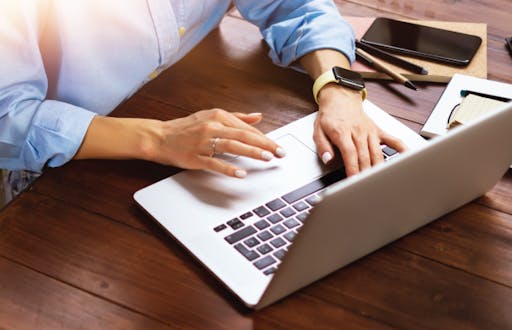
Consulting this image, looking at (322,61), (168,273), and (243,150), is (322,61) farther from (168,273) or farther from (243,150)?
(168,273)

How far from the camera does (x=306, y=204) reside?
982 mm

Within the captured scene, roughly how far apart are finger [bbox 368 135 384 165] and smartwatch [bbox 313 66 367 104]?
0.15 metres

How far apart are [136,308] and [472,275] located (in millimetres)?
452

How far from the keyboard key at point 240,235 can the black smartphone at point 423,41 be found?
1.94ft

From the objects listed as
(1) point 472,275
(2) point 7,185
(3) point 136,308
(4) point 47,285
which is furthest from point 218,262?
(2) point 7,185

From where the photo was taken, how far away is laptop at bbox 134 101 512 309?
0.77 metres

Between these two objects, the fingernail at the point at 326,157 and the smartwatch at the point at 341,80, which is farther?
the smartwatch at the point at 341,80

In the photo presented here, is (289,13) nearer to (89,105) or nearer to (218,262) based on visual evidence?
(89,105)

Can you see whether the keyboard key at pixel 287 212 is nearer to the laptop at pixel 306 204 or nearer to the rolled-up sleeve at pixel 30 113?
the laptop at pixel 306 204

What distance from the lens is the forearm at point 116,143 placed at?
1.07 meters

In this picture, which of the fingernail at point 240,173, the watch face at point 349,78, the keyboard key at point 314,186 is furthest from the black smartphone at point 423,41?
the fingernail at point 240,173

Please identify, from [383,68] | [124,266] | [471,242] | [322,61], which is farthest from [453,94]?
[124,266]

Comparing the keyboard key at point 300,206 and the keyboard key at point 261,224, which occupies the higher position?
the keyboard key at point 261,224

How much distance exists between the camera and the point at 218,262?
89 centimetres
